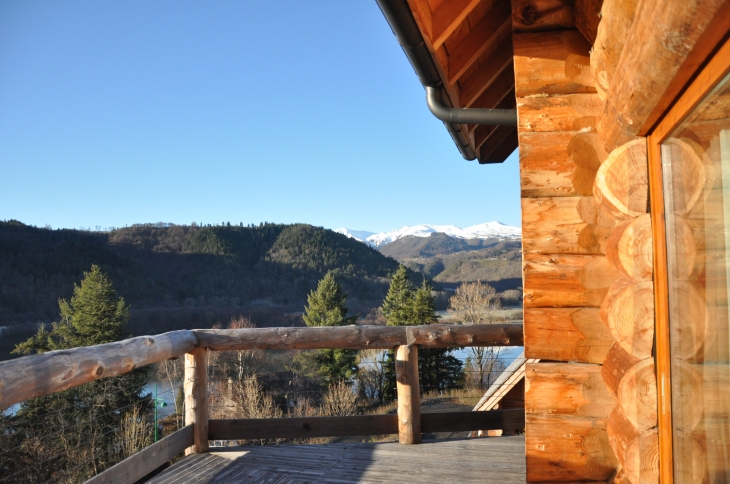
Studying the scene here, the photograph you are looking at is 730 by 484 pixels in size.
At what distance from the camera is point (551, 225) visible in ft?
6.24

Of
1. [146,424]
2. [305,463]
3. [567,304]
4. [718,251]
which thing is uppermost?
[718,251]

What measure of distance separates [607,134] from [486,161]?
9.64ft

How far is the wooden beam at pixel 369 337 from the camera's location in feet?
11.0

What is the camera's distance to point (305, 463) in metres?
3.10

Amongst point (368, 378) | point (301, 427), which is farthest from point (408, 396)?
point (368, 378)

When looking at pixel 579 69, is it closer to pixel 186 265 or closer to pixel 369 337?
pixel 369 337

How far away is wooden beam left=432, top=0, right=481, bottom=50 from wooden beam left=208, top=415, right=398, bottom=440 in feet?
7.72

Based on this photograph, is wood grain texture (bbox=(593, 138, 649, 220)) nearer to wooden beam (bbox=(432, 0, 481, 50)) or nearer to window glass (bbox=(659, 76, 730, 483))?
window glass (bbox=(659, 76, 730, 483))

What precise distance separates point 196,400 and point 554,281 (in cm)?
240

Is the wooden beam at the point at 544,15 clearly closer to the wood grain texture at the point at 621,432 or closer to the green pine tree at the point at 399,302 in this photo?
the wood grain texture at the point at 621,432

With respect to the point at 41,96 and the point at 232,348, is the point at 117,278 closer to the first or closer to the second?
the point at 41,96

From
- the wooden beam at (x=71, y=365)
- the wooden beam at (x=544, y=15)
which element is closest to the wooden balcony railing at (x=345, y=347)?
the wooden beam at (x=71, y=365)

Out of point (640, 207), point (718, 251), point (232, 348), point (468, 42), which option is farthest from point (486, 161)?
point (718, 251)

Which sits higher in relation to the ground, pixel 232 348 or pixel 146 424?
pixel 232 348
